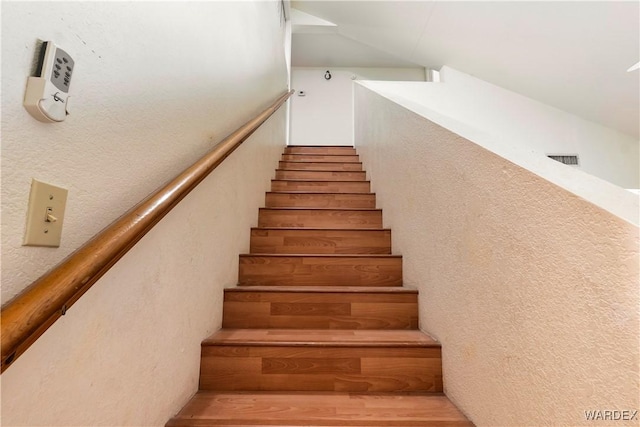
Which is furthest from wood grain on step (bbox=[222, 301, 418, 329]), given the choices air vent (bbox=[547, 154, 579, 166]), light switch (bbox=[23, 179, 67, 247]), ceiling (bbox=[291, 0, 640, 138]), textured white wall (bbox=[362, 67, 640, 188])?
air vent (bbox=[547, 154, 579, 166])

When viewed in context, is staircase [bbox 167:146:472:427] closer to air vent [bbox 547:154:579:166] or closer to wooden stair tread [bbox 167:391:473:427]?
wooden stair tread [bbox 167:391:473:427]

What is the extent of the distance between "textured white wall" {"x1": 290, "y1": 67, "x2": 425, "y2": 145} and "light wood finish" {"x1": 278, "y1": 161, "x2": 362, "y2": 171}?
1994 mm

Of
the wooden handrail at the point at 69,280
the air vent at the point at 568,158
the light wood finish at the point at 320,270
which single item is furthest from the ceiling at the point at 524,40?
the wooden handrail at the point at 69,280

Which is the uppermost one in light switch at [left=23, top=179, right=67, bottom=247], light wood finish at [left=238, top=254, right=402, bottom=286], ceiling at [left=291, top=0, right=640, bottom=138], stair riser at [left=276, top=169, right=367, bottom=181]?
ceiling at [left=291, top=0, right=640, bottom=138]

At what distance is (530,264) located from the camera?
2.33 ft

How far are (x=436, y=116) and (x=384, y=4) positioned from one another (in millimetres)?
3041

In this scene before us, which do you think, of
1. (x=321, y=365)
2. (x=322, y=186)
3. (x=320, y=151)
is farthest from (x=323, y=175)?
(x=321, y=365)

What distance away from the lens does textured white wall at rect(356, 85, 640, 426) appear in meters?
0.53

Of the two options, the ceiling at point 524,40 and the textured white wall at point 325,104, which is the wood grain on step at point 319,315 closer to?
the ceiling at point 524,40

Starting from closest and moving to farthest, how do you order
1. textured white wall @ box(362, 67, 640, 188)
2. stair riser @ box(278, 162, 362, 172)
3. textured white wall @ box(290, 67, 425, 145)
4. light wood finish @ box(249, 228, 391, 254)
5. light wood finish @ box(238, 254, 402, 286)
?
light wood finish @ box(238, 254, 402, 286) → light wood finish @ box(249, 228, 391, 254) → stair riser @ box(278, 162, 362, 172) → textured white wall @ box(362, 67, 640, 188) → textured white wall @ box(290, 67, 425, 145)

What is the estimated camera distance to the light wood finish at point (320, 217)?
2213 millimetres

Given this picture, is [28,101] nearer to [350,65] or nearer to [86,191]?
[86,191]

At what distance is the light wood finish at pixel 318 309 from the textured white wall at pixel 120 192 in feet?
0.42

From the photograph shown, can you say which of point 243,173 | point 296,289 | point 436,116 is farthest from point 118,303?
point 436,116
